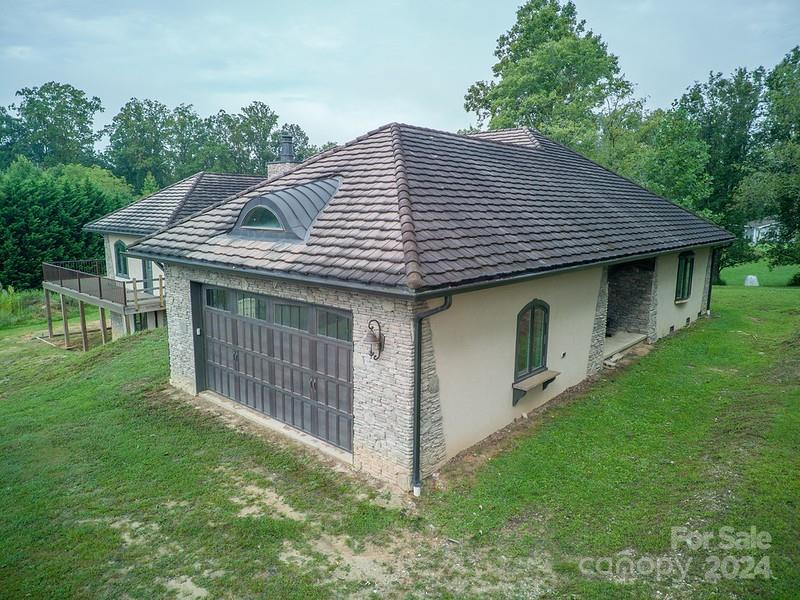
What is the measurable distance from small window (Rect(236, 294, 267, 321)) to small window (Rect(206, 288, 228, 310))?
1.37 ft

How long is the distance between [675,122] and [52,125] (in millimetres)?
60419

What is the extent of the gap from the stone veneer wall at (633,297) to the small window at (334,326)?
8.48 meters

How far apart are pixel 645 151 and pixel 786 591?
981 inches

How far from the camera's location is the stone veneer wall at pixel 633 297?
13039 mm

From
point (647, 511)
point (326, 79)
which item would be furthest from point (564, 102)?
point (647, 511)

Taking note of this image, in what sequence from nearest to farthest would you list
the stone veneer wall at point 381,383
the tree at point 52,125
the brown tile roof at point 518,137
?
1. the stone veneer wall at point 381,383
2. the brown tile roof at point 518,137
3. the tree at point 52,125

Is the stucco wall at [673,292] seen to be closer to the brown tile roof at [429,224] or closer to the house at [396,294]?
the brown tile roof at [429,224]

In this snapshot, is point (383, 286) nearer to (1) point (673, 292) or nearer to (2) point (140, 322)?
(1) point (673, 292)

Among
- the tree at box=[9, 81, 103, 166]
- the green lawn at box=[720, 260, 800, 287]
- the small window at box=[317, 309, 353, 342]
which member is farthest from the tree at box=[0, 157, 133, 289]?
the green lawn at box=[720, 260, 800, 287]

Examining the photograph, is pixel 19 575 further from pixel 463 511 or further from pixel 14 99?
pixel 14 99

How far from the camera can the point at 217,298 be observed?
9406mm

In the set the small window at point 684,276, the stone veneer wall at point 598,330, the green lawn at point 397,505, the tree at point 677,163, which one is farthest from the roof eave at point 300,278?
the tree at point 677,163

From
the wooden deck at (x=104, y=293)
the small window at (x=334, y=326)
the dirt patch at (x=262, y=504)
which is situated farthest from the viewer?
the wooden deck at (x=104, y=293)

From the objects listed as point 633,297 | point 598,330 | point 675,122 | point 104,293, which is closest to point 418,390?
point 598,330
